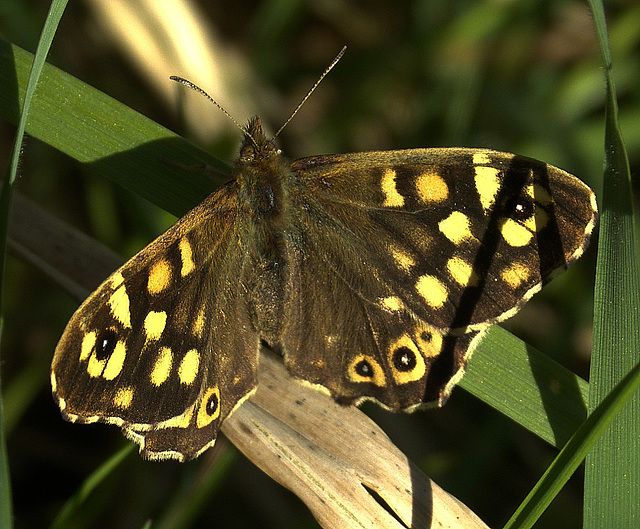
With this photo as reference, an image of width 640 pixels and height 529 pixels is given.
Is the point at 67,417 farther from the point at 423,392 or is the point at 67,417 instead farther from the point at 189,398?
the point at 423,392

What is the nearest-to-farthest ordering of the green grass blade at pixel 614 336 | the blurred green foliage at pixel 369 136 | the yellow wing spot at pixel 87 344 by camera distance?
the green grass blade at pixel 614 336 < the yellow wing spot at pixel 87 344 < the blurred green foliage at pixel 369 136

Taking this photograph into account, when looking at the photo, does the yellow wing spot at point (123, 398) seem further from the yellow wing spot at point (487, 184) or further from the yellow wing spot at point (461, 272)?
the yellow wing spot at point (487, 184)

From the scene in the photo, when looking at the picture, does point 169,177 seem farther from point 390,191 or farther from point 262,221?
point 390,191

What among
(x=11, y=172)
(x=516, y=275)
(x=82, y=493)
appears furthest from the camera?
(x=82, y=493)

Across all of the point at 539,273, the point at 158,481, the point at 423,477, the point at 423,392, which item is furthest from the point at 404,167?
the point at 158,481

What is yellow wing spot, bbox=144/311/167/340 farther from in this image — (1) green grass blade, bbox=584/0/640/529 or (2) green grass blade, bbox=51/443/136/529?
(1) green grass blade, bbox=584/0/640/529

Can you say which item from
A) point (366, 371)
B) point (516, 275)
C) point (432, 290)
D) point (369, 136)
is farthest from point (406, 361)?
point (369, 136)

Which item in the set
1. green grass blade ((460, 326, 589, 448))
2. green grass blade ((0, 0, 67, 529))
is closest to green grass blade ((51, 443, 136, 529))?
green grass blade ((0, 0, 67, 529))

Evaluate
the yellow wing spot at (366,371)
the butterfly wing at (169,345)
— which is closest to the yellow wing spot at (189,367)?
the butterfly wing at (169,345)
